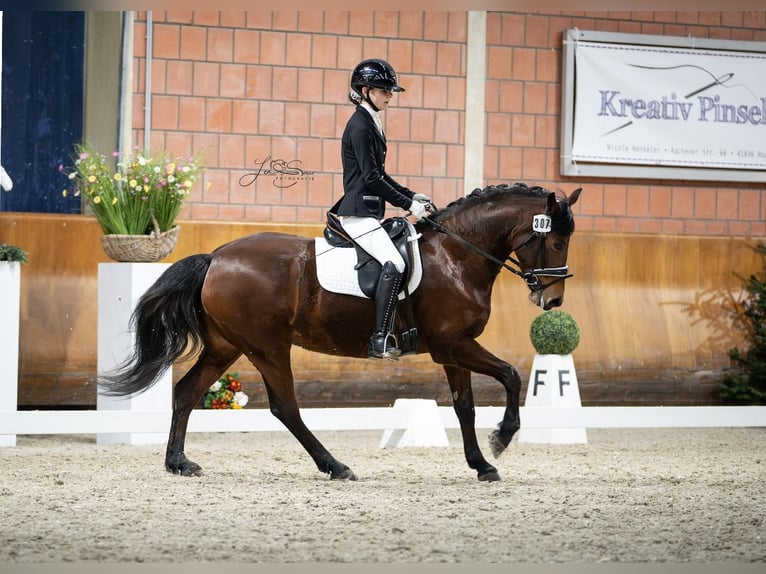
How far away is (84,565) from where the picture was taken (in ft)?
10.6

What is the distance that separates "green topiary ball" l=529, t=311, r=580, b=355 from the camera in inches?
289

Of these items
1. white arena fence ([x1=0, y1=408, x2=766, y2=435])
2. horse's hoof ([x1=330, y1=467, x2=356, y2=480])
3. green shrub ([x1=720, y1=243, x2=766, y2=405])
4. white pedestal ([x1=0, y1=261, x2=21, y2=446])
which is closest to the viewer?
horse's hoof ([x1=330, y1=467, x2=356, y2=480])

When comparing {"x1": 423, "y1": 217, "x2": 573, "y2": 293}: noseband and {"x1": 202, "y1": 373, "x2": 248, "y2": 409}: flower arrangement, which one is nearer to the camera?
{"x1": 423, "y1": 217, "x2": 573, "y2": 293}: noseband

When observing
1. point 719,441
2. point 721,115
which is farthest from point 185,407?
point 721,115

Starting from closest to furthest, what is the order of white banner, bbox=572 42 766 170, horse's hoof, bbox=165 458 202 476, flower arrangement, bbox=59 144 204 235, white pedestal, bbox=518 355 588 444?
horse's hoof, bbox=165 458 202 476, flower arrangement, bbox=59 144 204 235, white pedestal, bbox=518 355 588 444, white banner, bbox=572 42 766 170

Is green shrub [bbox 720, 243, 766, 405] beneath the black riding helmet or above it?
beneath

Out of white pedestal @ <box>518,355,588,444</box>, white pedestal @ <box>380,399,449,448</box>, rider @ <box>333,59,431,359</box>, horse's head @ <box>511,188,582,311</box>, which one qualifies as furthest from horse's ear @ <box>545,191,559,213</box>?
white pedestal @ <box>518,355,588,444</box>

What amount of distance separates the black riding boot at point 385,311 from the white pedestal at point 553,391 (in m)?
2.19

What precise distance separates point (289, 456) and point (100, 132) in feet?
10.4

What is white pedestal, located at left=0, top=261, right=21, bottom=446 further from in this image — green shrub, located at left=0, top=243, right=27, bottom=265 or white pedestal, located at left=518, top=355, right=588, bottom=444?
white pedestal, located at left=518, top=355, right=588, bottom=444

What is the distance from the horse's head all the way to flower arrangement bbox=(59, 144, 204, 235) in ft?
8.63

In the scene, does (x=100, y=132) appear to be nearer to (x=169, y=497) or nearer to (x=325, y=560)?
(x=169, y=497)

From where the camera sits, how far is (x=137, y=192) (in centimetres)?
704

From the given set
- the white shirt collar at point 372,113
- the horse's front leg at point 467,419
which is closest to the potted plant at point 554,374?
the horse's front leg at point 467,419
